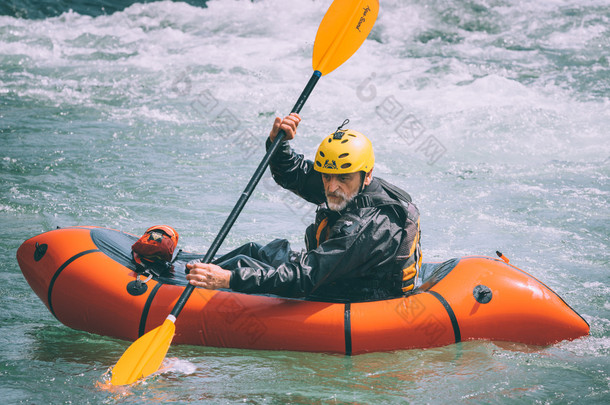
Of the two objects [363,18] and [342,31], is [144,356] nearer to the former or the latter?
[342,31]

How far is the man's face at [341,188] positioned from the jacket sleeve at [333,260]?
11 cm

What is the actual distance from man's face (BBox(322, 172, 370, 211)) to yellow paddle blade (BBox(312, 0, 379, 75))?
139cm

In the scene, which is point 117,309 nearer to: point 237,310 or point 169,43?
point 237,310

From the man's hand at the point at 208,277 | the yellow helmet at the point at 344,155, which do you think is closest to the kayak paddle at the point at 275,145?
the man's hand at the point at 208,277

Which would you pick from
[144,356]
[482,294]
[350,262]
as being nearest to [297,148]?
[482,294]

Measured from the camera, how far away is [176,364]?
3377 millimetres

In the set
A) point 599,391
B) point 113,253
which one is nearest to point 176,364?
point 113,253

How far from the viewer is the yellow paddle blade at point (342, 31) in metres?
4.58

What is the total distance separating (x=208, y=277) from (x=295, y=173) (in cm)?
105

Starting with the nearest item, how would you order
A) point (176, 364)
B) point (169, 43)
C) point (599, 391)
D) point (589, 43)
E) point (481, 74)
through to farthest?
point (599, 391)
point (176, 364)
point (481, 74)
point (589, 43)
point (169, 43)

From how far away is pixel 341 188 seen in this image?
3385mm

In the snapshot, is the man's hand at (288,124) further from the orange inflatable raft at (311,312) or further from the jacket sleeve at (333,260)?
the orange inflatable raft at (311,312)

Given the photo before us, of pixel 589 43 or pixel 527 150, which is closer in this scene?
pixel 527 150

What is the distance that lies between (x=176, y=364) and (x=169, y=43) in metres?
9.28
